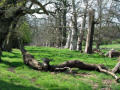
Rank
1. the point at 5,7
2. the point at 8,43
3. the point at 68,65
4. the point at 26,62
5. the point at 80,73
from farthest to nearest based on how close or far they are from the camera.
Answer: the point at 8,43 < the point at 5,7 < the point at 26,62 < the point at 68,65 < the point at 80,73

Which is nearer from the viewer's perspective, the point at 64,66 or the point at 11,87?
the point at 11,87

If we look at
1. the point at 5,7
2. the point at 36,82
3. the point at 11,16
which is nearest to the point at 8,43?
the point at 5,7

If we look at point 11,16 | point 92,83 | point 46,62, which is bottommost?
point 92,83

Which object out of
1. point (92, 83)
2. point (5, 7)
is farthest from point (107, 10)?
point (92, 83)

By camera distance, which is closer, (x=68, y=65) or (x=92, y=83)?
(x=92, y=83)

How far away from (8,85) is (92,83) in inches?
132

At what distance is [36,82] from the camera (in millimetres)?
7512

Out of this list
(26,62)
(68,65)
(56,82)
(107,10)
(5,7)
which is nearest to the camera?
(56,82)

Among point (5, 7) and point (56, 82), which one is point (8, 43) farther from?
point (56, 82)

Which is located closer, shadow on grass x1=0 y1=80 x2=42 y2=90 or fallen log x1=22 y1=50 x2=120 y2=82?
shadow on grass x1=0 y1=80 x2=42 y2=90

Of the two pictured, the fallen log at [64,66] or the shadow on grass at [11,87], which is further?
the fallen log at [64,66]

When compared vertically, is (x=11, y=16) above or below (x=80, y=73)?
above

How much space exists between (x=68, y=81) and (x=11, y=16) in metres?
5.80

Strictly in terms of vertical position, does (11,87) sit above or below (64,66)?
below
